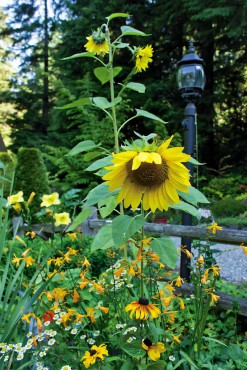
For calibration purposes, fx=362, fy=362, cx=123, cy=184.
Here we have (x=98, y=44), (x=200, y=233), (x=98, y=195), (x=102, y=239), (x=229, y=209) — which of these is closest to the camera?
(x=98, y=195)

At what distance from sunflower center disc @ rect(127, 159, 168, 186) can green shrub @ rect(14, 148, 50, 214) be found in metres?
5.44

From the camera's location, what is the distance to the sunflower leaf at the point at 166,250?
3.30ft

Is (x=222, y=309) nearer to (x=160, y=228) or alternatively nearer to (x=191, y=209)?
(x=160, y=228)

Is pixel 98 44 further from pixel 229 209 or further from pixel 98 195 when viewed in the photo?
pixel 229 209

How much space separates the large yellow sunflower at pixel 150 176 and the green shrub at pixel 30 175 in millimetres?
5411

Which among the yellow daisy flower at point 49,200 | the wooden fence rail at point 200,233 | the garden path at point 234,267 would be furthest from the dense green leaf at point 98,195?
the garden path at point 234,267

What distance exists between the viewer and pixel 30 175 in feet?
20.5

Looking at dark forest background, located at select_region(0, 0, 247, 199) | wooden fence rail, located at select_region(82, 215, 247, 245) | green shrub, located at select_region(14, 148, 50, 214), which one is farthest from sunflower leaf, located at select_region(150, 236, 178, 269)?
dark forest background, located at select_region(0, 0, 247, 199)

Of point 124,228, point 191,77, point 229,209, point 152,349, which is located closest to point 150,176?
point 124,228

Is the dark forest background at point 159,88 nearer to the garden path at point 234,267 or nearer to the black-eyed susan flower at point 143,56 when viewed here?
the garden path at point 234,267

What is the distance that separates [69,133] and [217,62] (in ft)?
18.1

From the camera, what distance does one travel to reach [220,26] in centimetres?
900

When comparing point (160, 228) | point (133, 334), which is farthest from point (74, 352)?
point (160, 228)

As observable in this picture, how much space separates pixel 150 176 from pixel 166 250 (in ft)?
0.82
